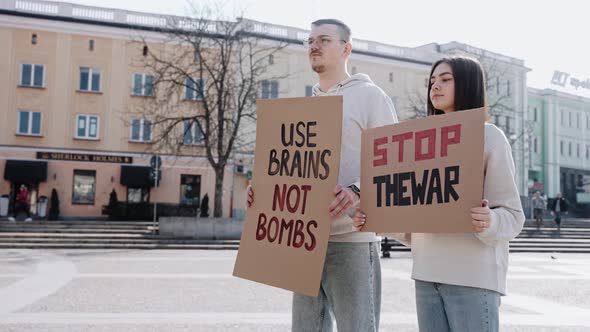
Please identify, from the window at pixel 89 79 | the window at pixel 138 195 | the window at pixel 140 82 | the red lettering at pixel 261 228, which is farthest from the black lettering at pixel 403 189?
the window at pixel 89 79

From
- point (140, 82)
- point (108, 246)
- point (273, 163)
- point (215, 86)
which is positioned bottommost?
point (108, 246)

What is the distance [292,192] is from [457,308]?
1.03 metres

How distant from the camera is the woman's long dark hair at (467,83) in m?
2.70

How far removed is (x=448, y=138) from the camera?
2.54m

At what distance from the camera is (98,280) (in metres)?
9.95

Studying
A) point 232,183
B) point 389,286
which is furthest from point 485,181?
point 232,183

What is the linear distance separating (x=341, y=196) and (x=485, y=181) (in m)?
0.70

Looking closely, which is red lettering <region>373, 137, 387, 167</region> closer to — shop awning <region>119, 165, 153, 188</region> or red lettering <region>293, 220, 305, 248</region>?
red lettering <region>293, 220, 305, 248</region>

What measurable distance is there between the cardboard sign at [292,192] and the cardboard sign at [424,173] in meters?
0.21

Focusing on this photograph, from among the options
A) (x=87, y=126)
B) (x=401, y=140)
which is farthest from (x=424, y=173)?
(x=87, y=126)

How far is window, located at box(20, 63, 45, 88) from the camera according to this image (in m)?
29.7

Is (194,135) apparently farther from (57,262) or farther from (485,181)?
(485,181)

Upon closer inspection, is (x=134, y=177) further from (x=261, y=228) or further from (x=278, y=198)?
(x=278, y=198)

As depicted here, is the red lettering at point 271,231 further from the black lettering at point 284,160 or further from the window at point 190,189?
the window at point 190,189
